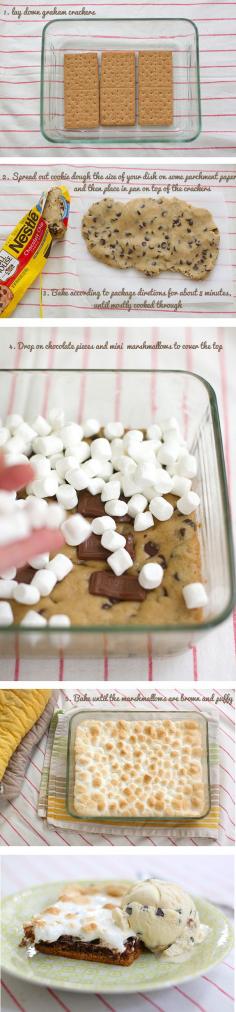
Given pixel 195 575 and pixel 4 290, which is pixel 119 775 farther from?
pixel 4 290

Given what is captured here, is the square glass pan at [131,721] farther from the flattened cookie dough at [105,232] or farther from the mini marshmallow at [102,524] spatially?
the flattened cookie dough at [105,232]

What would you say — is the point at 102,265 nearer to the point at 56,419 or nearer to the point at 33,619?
the point at 56,419

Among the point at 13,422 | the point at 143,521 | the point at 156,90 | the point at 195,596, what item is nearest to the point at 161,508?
the point at 143,521

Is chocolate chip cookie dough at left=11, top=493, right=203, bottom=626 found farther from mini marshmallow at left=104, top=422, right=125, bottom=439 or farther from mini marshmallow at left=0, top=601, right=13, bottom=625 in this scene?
mini marshmallow at left=104, top=422, right=125, bottom=439

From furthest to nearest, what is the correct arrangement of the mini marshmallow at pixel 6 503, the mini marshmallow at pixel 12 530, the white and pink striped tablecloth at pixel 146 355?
the white and pink striped tablecloth at pixel 146 355 → the mini marshmallow at pixel 6 503 → the mini marshmallow at pixel 12 530

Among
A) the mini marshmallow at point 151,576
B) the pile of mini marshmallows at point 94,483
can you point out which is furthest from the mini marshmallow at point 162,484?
the mini marshmallow at point 151,576

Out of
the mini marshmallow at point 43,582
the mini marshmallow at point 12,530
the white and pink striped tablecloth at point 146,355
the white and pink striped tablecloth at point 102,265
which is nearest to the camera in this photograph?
the mini marshmallow at point 12,530

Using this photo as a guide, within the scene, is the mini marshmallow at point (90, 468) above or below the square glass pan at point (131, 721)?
above
